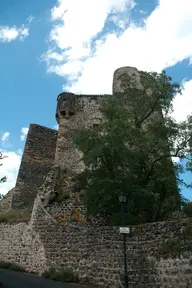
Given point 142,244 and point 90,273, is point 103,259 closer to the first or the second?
point 90,273

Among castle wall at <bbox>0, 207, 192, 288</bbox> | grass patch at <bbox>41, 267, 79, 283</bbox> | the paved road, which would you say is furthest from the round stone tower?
the paved road

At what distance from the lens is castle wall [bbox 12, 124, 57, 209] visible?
22.7 metres

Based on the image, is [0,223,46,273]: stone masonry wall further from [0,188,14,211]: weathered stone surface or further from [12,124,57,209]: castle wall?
[0,188,14,211]: weathered stone surface

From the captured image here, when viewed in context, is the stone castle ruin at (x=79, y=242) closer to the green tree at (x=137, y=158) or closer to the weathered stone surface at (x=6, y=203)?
A: the weathered stone surface at (x=6, y=203)

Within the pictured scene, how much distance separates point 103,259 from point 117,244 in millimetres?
832

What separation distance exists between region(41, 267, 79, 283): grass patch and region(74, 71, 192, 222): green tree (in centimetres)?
361

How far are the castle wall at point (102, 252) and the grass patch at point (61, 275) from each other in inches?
9.9

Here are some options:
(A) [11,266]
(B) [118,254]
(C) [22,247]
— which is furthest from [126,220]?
(A) [11,266]

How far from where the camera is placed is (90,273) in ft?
38.3

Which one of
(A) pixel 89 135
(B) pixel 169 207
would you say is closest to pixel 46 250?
(A) pixel 89 135

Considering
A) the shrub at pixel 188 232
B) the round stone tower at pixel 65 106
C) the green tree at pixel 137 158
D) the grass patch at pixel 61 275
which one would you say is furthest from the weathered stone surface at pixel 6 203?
the shrub at pixel 188 232

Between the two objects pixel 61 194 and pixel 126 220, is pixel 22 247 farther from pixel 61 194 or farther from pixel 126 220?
pixel 126 220

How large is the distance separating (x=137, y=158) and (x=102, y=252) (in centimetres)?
503

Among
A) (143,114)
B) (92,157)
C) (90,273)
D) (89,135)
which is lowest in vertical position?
(90,273)
